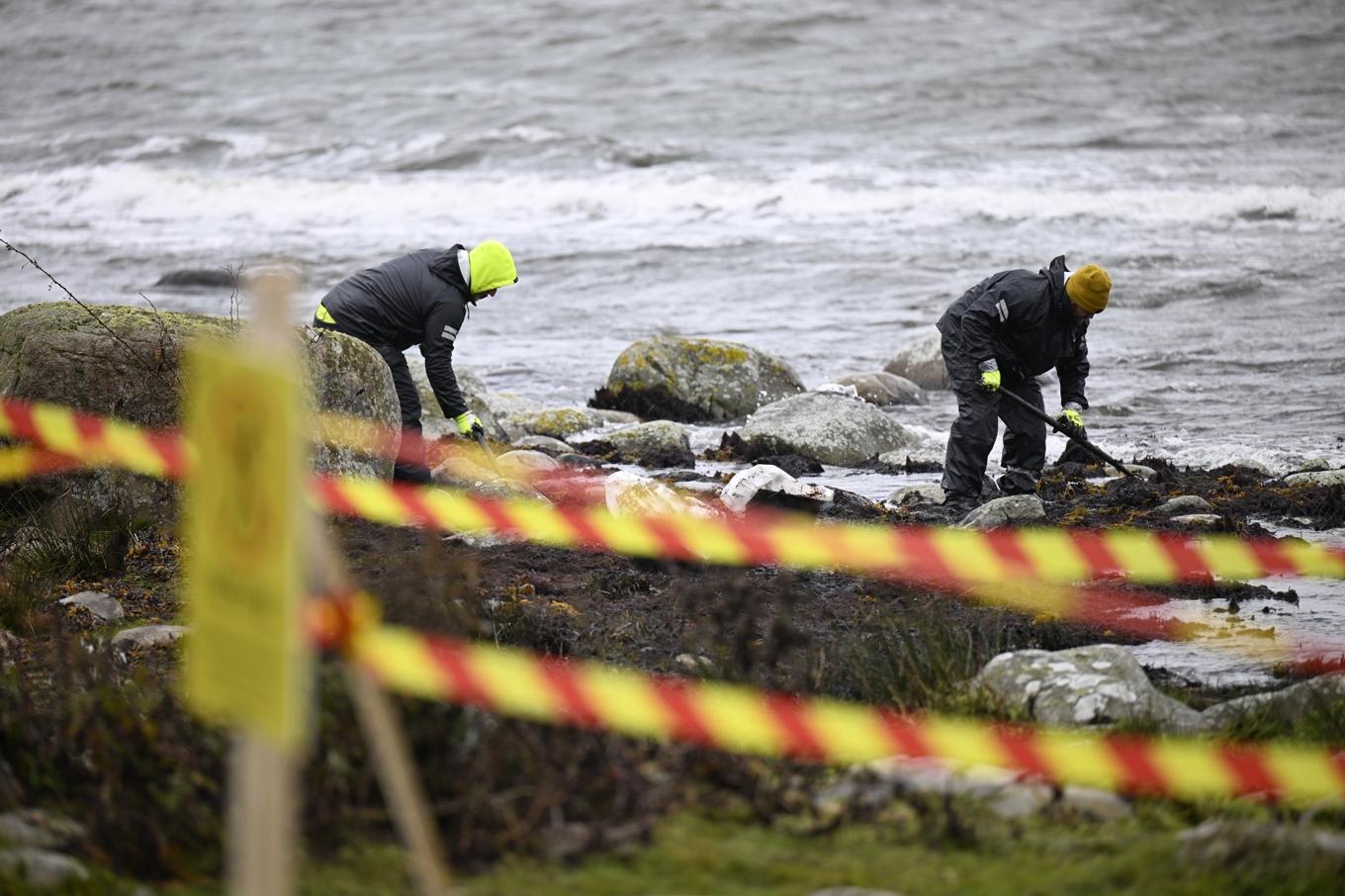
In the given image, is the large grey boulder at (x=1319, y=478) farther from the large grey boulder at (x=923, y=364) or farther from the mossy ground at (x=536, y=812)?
the mossy ground at (x=536, y=812)

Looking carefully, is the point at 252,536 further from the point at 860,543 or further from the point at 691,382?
the point at 691,382

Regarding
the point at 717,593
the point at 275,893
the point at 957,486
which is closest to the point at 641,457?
the point at 957,486

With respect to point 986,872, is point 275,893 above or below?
A: above

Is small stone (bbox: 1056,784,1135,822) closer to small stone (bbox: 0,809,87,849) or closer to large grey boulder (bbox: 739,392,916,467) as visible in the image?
small stone (bbox: 0,809,87,849)

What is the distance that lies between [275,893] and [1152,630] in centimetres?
451

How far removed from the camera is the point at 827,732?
11.0 feet

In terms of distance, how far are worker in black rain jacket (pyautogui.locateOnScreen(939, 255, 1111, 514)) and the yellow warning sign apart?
21.6ft

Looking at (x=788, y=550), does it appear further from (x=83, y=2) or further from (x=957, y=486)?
(x=83, y=2)

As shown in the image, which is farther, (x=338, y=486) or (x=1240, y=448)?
(x=1240, y=448)

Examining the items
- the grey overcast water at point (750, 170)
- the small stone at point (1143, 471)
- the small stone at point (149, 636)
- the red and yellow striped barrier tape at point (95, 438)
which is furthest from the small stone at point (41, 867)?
the grey overcast water at point (750, 170)

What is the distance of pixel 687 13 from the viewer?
3550cm

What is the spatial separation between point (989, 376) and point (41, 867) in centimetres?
667

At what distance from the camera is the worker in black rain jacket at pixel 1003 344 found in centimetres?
848

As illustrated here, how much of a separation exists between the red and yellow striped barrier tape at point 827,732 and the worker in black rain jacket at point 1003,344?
4524 millimetres
